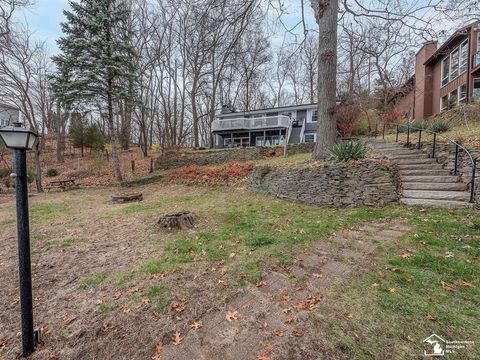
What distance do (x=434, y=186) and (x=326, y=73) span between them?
169 inches

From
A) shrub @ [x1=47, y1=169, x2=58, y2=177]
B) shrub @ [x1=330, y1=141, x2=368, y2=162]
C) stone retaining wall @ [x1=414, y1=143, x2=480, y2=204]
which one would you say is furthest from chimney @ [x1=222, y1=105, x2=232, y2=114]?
stone retaining wall @ [x1=414, y1=143, x2=480, y2=204]

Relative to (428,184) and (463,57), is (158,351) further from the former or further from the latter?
(463,57)

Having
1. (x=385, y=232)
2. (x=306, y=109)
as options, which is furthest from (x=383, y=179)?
Result: (x=306, y=109)

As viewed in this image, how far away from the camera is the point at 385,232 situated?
4.32m

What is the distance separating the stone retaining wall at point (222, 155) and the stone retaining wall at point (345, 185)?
781 centimetres

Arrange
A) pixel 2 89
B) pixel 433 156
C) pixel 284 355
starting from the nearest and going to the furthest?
pixel 284 355
pixel 433 156
pixel 2 89

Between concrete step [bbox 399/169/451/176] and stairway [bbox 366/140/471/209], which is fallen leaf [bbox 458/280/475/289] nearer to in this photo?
stairway [bbox 366/140/471/209]

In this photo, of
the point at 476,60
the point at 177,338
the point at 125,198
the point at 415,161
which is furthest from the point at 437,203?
the point at 476,60

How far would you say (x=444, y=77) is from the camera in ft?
54.6

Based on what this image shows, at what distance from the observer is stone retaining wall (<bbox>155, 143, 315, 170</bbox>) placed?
15273 mm

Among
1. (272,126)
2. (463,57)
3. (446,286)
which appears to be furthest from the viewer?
(272,126)

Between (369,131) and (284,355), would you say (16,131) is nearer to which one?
(284,355)

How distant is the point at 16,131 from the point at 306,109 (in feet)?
75.6

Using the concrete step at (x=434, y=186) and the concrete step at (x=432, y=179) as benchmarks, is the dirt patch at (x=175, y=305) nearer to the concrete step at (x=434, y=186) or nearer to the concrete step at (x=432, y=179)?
the concrete step at (x=434, y=186)
